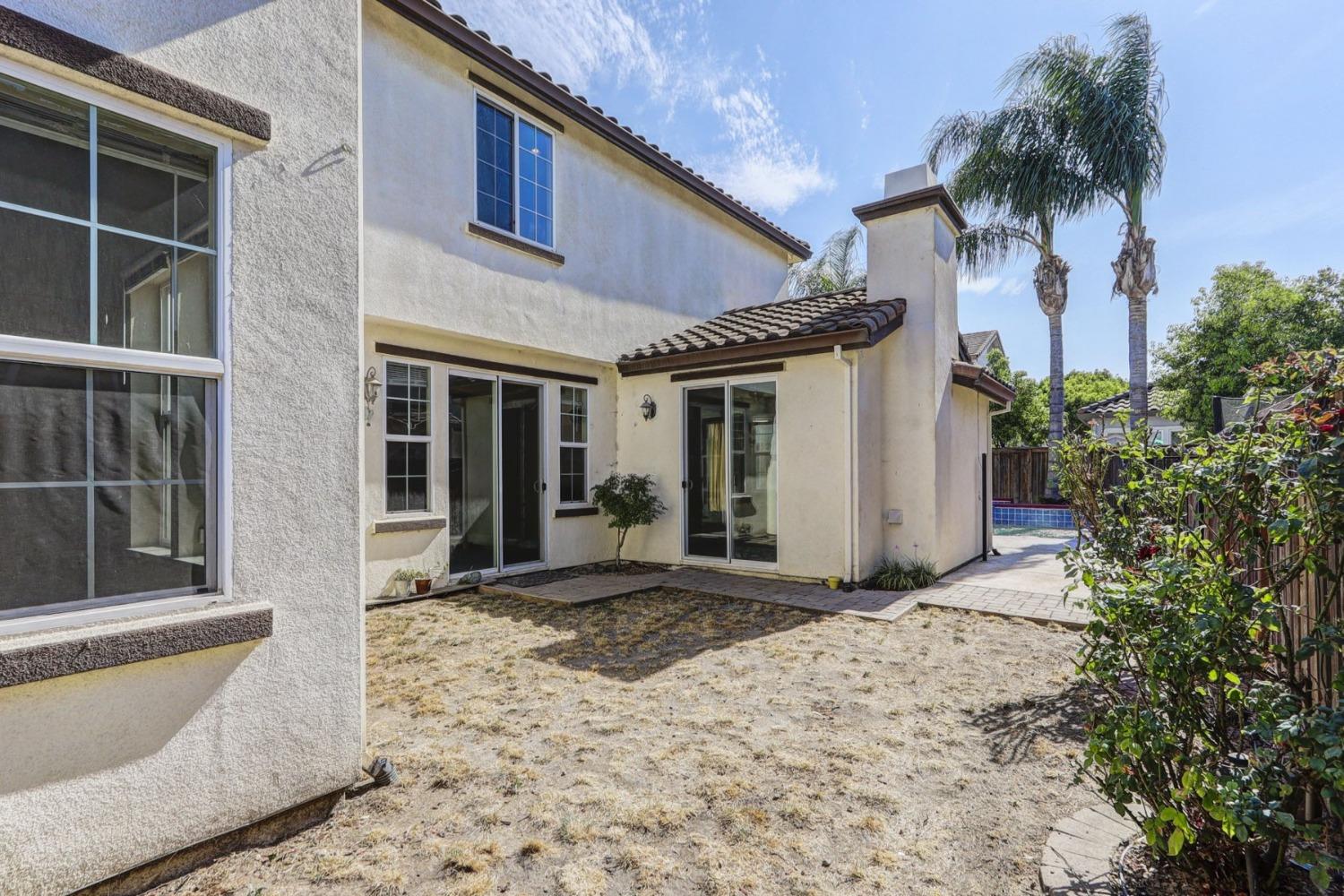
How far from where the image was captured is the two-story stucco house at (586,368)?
7.60m

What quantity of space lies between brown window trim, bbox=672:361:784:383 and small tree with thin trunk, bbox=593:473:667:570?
180cm

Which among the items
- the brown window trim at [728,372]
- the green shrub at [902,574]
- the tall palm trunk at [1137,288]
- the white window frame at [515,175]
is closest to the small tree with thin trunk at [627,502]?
the brown window trim at [728,372]

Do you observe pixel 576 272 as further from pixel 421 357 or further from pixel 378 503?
pixel 378 503

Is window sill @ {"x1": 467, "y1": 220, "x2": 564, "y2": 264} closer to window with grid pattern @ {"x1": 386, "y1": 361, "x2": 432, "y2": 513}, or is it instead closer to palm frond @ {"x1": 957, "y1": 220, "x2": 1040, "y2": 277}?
window with grid pattern @ {"x1": 386, "y1": 361, "x2": 432, "y2": 513}

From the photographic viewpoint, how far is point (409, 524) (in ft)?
25.7

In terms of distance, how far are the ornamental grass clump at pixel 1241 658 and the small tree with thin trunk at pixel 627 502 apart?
7283 millimetres

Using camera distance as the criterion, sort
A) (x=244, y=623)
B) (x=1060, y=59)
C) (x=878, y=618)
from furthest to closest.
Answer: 1. (x=1060, y=59)
2. (x=878, y=618)
3. (x=244, y=623)

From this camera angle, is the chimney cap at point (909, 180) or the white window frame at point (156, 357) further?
the chimney cap at point (909, 180)

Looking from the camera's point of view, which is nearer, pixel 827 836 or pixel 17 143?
pixel 17 143

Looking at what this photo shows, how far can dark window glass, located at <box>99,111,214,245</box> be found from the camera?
253 cm

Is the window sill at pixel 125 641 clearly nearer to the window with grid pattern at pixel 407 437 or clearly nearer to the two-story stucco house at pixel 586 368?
the two-story stucco house at pixel 586 368

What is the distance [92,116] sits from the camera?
247 cm

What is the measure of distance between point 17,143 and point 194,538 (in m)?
1.67

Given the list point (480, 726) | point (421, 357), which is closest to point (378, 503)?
point (421, 357)
